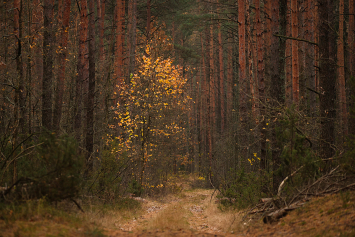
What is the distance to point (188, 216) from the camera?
9734 millimetres

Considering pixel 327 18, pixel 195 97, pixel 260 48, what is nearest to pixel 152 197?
pixel 260 48

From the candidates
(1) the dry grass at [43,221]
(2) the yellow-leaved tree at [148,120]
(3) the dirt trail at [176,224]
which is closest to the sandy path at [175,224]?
(3) the dirt trail at [176,224]

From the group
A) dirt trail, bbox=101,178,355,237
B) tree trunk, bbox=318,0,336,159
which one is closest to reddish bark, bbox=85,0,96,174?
dirt trail, bbox=101,178,355,237

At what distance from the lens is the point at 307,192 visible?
6.41 meters

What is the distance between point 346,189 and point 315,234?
5.74 ft

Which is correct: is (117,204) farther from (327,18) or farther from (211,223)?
(327,18)

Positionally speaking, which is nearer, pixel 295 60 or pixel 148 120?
pixel 295 60

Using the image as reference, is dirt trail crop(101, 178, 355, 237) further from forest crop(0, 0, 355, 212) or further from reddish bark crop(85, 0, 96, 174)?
reddish bark crop(85, 0, 96, 174)

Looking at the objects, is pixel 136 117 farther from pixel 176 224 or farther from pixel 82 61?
pixel 176 224

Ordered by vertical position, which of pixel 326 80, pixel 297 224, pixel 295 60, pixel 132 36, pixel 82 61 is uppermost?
pixel 132 36

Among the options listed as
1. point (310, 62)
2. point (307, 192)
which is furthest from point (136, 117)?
point (310, 62)

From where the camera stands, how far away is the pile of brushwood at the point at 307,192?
617cm

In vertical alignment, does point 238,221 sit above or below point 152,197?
above

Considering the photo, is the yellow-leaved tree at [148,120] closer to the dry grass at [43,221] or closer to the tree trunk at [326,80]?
the dry grass at [43,221]
